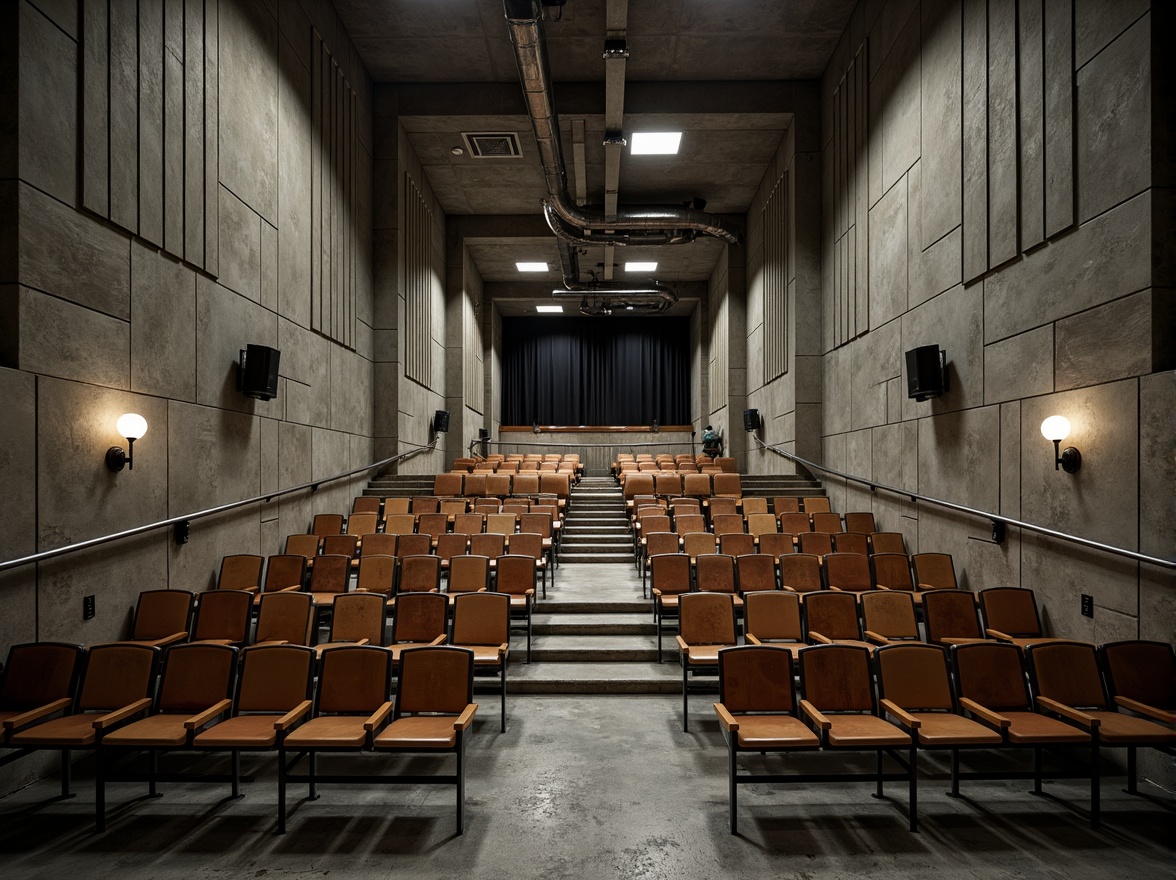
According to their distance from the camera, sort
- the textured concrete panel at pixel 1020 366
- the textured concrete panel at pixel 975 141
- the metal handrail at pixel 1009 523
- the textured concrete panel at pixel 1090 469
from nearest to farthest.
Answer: the metal handrail at pixel 1009 523 → the textured concrete panel at pixel 1090 469 → the textured concrete panel at pixel 1020 366 → the textured concrete panel at pixel 975 141

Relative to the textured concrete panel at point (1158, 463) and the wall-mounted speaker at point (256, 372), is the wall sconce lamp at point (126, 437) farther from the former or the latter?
the textured concrete panel at point (1158, 463)

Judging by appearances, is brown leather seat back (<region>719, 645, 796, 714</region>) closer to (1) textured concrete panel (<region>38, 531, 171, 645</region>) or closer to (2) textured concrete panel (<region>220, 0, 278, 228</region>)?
(1) textured concrete panel (<region>38, 531, 171, 645</region>)

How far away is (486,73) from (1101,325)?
334 inches

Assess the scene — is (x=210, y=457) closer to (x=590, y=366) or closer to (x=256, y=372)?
(x=256, y=372)

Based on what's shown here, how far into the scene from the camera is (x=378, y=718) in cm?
338

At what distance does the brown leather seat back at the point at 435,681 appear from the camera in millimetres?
3654

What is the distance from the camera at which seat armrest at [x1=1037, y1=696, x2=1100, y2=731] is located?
326 centimetres

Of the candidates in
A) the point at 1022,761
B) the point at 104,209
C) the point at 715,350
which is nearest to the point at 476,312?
the point at 715,350

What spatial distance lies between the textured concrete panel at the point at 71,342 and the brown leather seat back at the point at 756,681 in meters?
4.41

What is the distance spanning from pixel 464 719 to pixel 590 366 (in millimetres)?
17276

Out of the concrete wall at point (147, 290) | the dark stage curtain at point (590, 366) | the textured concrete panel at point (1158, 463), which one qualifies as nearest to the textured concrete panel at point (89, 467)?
the concrete wall at point (147, 290)

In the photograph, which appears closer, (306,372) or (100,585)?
(100,585)

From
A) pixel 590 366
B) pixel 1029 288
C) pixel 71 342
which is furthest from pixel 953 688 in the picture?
pixel 590 366

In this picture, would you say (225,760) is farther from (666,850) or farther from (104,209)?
(104,209)
